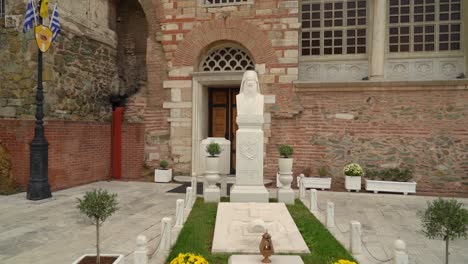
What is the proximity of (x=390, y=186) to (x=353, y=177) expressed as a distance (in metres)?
1.08

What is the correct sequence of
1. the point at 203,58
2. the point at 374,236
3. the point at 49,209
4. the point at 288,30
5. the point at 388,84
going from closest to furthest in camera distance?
the point at 374,236 → the point at 49,209 → the point at 388,84 → the point at 288,30 → the point at 203,58

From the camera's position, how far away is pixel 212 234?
18.4 feet

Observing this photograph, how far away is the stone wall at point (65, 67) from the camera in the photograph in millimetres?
9328

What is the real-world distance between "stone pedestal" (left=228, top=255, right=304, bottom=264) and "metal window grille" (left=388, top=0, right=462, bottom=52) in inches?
359

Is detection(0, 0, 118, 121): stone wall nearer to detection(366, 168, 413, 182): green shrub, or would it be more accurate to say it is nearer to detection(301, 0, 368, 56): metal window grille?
detection(301, 0, 368, 56): metal window grille

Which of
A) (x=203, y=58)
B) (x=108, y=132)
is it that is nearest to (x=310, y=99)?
(x=203, y=58)

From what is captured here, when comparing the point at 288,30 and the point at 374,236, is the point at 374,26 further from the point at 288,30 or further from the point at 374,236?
the point at 374,236

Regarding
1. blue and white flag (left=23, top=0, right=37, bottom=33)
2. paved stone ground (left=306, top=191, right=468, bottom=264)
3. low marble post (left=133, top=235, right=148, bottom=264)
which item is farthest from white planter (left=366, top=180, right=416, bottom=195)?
blue and white flag (left=23, top=0, right=37, bottom=33)

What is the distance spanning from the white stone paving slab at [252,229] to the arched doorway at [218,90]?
5.20 meters

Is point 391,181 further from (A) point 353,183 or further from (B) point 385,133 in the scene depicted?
(B) point 385,133

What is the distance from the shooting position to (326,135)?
1065 centimetres

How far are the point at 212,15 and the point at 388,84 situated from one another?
20.1ft

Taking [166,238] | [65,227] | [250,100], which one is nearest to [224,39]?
[250,100]

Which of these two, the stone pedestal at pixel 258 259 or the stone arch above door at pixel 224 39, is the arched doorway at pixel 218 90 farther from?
the stone pedestal at pixel 258 259
